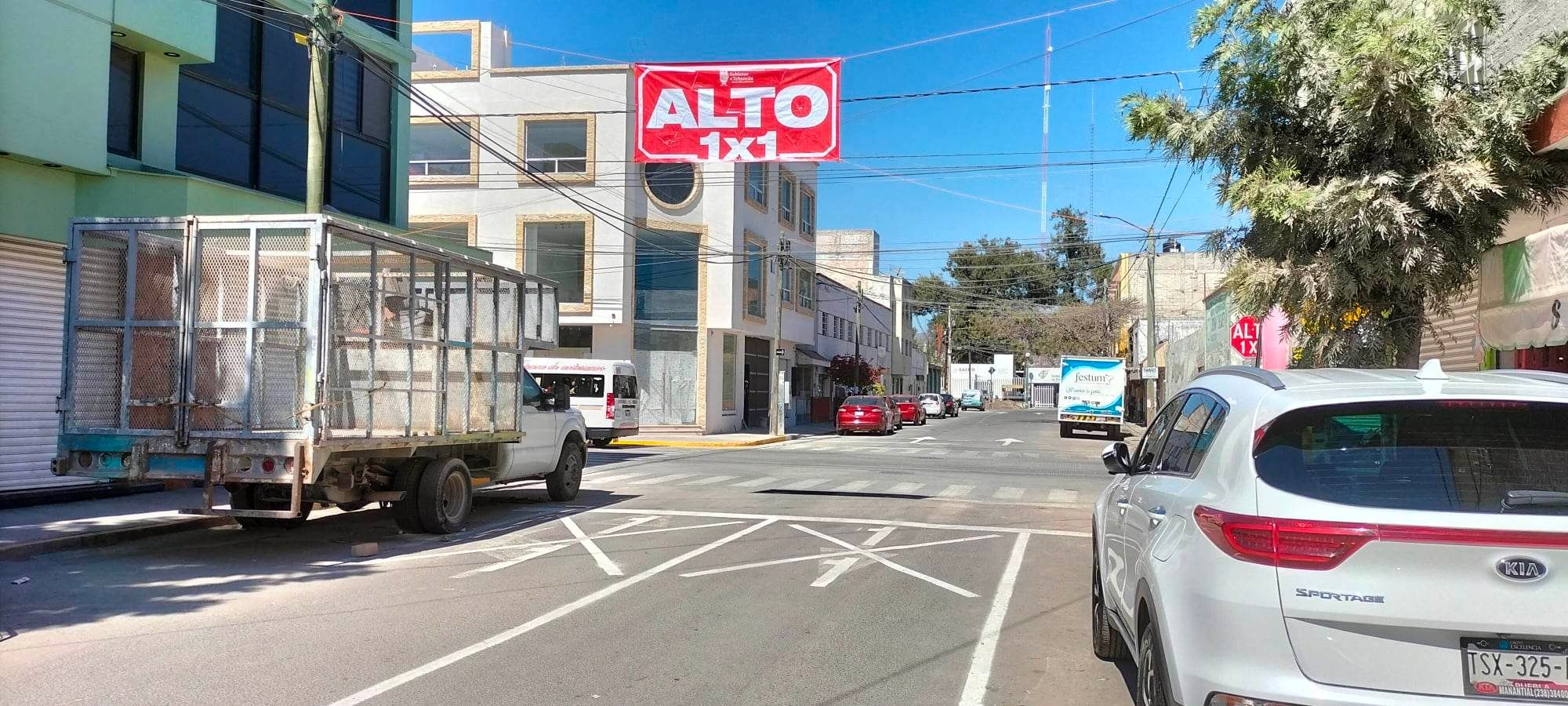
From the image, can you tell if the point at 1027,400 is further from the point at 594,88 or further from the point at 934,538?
the point at 934,538

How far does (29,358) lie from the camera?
12.9m

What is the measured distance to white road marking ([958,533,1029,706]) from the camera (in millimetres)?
5641

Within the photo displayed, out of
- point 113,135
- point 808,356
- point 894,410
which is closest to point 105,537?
point 113,135

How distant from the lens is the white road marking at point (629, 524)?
11.6 meters

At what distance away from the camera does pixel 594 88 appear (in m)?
33.4

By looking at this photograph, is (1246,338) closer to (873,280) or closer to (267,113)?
(267,113)

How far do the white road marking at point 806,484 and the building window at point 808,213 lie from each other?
2719cm

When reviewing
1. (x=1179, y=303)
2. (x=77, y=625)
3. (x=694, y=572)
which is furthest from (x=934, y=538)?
(x=1179, y=303)

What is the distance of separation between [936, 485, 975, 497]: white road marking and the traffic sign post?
6.59 meters

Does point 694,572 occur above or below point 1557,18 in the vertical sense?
below

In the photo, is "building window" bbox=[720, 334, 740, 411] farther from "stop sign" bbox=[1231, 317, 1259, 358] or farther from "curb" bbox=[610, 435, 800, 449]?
"stop sign" bbox=[1231, 317, 1259, 358]

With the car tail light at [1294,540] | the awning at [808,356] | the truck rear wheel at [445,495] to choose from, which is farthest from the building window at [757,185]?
the car tail light at [1294,540]

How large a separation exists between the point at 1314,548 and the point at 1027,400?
95691 millimetres

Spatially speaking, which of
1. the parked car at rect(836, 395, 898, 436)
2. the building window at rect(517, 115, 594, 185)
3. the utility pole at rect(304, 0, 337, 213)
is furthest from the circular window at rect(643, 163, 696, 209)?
the utility pole at rect(304, 0, 337, 213)
